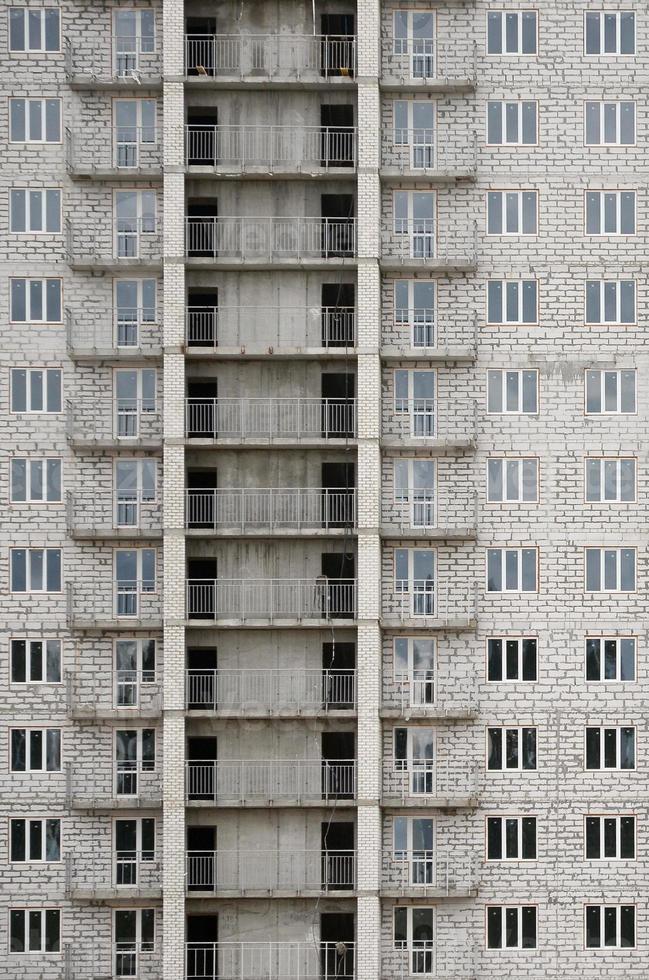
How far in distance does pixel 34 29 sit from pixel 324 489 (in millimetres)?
17407

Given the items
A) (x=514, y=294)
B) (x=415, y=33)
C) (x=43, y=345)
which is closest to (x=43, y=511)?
(x=43, y=345)

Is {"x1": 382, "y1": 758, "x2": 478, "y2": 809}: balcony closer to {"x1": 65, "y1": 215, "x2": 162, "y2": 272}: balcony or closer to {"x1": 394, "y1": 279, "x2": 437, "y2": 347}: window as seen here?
{"x1": 394, "y1": 279, "x2": 437, "y2": 347}: window

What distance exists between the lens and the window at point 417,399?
40.7m

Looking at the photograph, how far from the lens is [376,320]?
39.8m

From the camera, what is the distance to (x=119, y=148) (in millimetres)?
40969

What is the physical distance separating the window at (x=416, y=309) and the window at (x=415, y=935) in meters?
17.6

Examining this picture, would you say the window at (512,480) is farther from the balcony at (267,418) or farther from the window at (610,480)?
the balcony at (267,418)

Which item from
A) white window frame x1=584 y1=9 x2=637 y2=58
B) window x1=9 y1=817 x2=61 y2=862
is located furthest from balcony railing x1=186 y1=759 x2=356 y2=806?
white window frame x1=584 y1=9 x2=637 y2=58

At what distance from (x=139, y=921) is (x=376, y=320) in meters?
19.9

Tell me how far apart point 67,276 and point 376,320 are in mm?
9933

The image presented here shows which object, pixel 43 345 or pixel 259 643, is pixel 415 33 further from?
pixel 259 643

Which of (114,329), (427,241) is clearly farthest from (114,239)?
(427,241)

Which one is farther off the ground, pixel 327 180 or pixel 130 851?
pixel 327 180

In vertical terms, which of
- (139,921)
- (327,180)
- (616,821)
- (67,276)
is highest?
(327,180)
